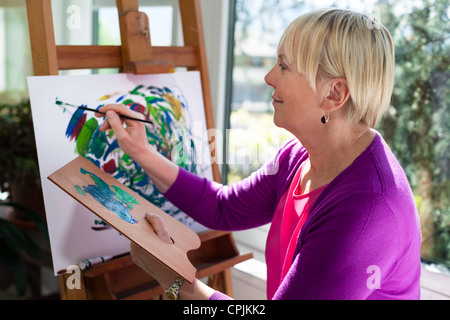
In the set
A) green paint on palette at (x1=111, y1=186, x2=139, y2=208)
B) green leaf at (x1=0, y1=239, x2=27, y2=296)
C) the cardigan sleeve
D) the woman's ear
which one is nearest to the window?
the cardigan sleeve

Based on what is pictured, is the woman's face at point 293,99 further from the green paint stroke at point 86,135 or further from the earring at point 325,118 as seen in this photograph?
the green paint stroke at point 86,135

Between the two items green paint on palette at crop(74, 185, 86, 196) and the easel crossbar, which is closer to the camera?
green paint on palette at crop(74, 185, 86, 196)

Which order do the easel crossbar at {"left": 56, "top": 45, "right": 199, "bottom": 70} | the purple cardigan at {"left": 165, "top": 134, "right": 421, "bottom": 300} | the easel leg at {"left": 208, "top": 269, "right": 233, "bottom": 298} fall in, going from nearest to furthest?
the purple cardigan at {"left": 165, "top": 134, "right": 421, "bottom": 300} < the easel crossbar at {"left": 56, "top": 45, "right": 199, "bottom": 70} < the easel leg at {"left": 208, "top": 269, "right": 233, "bottom": 298}

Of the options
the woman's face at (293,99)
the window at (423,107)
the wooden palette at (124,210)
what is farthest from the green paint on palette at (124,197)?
the window at (423,107)

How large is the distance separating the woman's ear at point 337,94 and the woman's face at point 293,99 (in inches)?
1.1

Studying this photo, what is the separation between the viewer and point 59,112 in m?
1.28

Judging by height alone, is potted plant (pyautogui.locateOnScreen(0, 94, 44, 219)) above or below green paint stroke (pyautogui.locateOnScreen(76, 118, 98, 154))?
below

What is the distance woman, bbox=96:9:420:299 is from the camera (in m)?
0.98

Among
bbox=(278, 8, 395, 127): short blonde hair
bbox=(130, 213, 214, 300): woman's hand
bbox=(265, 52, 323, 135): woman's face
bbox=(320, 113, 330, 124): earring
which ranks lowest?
bbox=(130, 213, 214, 300): woman's hand

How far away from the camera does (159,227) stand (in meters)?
1.17

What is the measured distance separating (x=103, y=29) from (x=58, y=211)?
112 cm

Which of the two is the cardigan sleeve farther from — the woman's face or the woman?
the woman's face

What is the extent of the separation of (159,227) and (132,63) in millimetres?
520

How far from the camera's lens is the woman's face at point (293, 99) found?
1.13m
